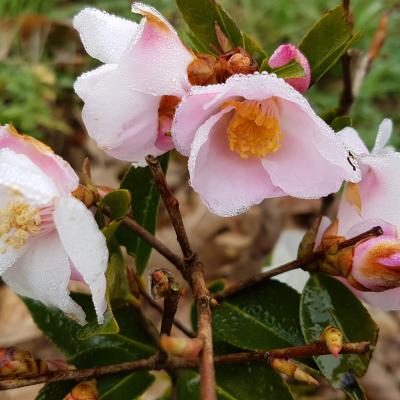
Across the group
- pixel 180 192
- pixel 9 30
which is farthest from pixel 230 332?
pixel 9 30

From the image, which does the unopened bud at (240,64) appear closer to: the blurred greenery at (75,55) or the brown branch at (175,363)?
the brown branch at (175,363)

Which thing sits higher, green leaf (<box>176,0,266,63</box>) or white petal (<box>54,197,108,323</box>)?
green leaf (<box>176,0,266,63</box>)

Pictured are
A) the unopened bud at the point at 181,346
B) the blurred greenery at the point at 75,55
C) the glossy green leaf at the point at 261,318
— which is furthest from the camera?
the blurred greenery at the point at 75,55

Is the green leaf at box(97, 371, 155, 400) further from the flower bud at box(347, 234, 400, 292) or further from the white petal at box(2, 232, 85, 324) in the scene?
the flower bud at box(347, 234, 400, 292)

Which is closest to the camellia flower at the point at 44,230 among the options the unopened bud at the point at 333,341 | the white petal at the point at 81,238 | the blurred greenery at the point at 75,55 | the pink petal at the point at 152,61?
the white petal at the point at 81,238

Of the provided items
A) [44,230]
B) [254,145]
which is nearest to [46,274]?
[44,230]

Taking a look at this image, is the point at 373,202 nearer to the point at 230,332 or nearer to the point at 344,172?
the point at 344,172

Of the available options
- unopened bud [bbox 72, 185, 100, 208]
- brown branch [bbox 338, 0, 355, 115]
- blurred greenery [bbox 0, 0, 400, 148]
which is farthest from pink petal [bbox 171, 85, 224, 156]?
blurred greenery [bbox 0, 0, 400, 148]
